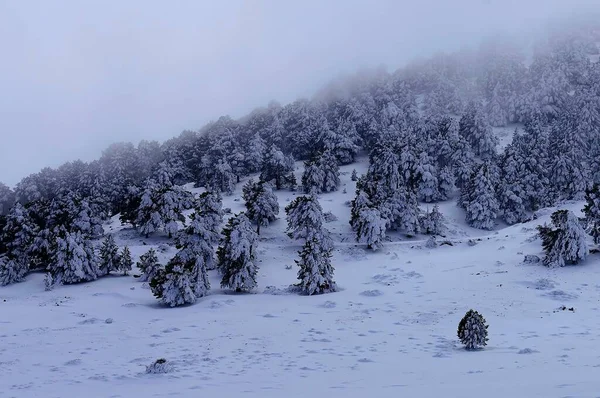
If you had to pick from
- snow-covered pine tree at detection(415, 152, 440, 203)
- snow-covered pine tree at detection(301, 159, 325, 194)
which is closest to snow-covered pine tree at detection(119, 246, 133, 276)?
snow-covered pine tree at detection(301, 159, 325, 194)

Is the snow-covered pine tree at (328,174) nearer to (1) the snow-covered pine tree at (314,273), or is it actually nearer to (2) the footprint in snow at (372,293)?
(1) the snow-covered pine tree at (314,273)

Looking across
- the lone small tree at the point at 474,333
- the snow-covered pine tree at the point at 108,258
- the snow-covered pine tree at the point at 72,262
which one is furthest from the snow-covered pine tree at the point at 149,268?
the lone small tree at the point at 474,333

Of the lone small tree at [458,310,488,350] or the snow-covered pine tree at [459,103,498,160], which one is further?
the snow-covered pine tree at [459,103,498,160]

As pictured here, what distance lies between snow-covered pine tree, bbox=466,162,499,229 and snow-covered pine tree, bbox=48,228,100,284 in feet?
192

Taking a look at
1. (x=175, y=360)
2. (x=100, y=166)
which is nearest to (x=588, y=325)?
(x=175, y=360)

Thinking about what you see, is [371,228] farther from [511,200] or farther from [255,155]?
[255,155]

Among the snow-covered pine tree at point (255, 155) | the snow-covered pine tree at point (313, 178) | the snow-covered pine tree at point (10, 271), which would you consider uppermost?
the snow-covered pine tree at point (255, 155)

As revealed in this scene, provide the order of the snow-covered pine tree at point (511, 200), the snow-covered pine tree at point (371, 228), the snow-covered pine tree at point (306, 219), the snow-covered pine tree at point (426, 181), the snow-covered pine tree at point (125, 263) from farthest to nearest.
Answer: the snow-covered pine tree at point (426, 181) < the snow-covered pine tree at point (511, 200) < the snow-covered pine tree at point (371, 228) < the snow-covered pine tree at point (306, 219) < the snow-covered pine tree at point (125, 263)

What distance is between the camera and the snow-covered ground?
17500mm

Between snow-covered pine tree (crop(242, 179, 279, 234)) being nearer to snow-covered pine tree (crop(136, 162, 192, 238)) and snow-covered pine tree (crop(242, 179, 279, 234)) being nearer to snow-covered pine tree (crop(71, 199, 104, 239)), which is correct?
snow-covered pine tree (crop(136, 162, 192, 238))

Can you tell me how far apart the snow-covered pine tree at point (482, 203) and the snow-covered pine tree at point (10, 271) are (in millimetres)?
67425

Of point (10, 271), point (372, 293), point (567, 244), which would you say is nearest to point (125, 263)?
point (10, 271)

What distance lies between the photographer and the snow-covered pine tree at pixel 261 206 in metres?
68.3

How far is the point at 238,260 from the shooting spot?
1800 inches
